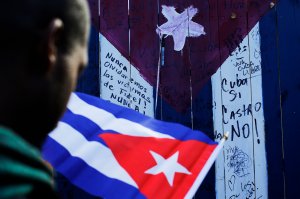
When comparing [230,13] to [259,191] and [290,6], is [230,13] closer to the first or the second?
[290,6]

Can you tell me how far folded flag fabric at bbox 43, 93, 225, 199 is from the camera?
234 cm

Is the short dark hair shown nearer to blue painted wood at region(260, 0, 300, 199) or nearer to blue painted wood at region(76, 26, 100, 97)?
blue painted wood at region(76, 26, 100, 97)

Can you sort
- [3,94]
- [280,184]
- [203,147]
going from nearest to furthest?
[3,94]
[203,147]
[280,184]

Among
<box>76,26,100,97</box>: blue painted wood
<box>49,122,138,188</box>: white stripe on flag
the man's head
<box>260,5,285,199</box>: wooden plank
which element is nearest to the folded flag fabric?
<box>49,122,138,188</box>: white stripe on flag

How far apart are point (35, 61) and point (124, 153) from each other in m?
1.61

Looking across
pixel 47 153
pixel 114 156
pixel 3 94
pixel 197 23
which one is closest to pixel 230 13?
pixel 197 23

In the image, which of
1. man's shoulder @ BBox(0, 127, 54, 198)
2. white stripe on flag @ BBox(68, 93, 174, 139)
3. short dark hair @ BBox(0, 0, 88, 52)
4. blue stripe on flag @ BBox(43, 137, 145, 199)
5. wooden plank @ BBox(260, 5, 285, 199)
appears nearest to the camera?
man's shoulder @ BBox(0, 127, 54, 198)

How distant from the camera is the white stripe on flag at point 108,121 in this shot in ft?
8.21

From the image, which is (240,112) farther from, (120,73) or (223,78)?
(120,73)

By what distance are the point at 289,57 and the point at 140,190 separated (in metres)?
1.54

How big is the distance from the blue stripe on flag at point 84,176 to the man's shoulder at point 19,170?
1457 mm

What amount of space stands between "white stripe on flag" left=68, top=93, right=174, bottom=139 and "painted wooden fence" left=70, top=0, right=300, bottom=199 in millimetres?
762

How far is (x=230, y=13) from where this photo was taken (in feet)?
11.1

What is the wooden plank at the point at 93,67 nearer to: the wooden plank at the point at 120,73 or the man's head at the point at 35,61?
the wooden plank at the point at 120,73
